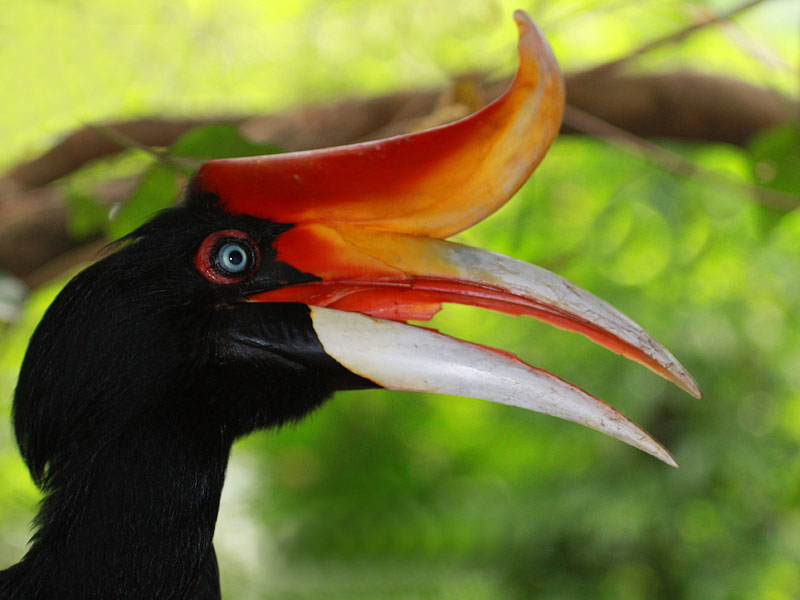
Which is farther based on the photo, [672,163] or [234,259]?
[672,163]

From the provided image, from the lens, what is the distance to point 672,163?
1.62m

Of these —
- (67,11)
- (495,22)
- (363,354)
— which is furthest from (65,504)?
(67,11)

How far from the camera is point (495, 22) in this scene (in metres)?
1.62

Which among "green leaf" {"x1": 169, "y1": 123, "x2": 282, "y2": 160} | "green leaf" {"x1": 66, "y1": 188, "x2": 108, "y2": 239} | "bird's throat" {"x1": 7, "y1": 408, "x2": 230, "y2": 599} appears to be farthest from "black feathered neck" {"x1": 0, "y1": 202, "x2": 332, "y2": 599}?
"green leaf" {"x1": 66, "y1": 188, "x2": 108, "y2": 239}

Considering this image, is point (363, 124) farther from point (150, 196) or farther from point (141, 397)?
point (141, 397)

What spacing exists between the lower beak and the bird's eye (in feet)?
0.11

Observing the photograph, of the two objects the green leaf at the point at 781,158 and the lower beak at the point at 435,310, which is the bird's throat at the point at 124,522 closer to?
the lower beak at the point at 435,310

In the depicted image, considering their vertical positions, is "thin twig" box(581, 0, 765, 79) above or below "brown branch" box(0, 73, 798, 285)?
above

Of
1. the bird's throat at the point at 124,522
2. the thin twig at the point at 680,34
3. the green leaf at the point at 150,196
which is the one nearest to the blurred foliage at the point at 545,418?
the thin twig at the point at 680,34

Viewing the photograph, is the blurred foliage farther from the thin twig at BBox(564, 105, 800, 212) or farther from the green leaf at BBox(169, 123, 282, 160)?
the green leaf at BBox(169, 123, 282, 160)

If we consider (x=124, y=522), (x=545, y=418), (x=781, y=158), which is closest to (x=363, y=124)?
(x=781, y=158)

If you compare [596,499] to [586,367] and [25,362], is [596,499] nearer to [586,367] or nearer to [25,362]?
[586,367]

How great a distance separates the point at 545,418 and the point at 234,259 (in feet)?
9.40

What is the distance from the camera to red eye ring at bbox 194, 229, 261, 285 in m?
0.85
